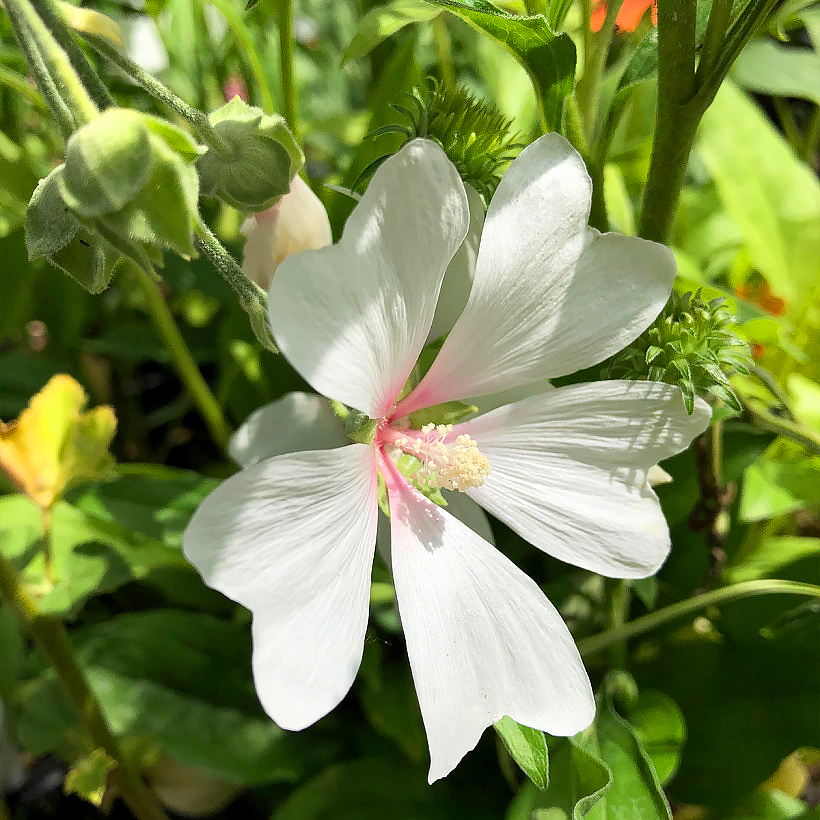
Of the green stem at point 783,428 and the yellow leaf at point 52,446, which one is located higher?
the yellow leaf at point 52,446

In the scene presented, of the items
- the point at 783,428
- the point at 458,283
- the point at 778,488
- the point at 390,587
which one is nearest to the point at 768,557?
the point at 778,488

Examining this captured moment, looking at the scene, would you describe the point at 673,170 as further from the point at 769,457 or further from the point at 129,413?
the point at 129,413

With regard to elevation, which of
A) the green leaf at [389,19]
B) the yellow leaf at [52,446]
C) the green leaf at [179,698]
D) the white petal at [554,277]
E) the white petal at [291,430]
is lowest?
the green leaf at [179,698]

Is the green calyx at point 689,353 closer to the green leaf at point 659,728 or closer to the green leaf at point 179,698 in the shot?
the green leaf at point 659,728

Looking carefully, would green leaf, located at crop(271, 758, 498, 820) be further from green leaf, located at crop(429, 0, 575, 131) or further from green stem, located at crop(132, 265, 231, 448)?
green leaf, located at crop(429, 0, 575, 131)

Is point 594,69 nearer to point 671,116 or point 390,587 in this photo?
point 671,116

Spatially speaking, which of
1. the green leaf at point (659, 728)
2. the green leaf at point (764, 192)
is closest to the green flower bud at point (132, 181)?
the green leaf at point (659, 728)
